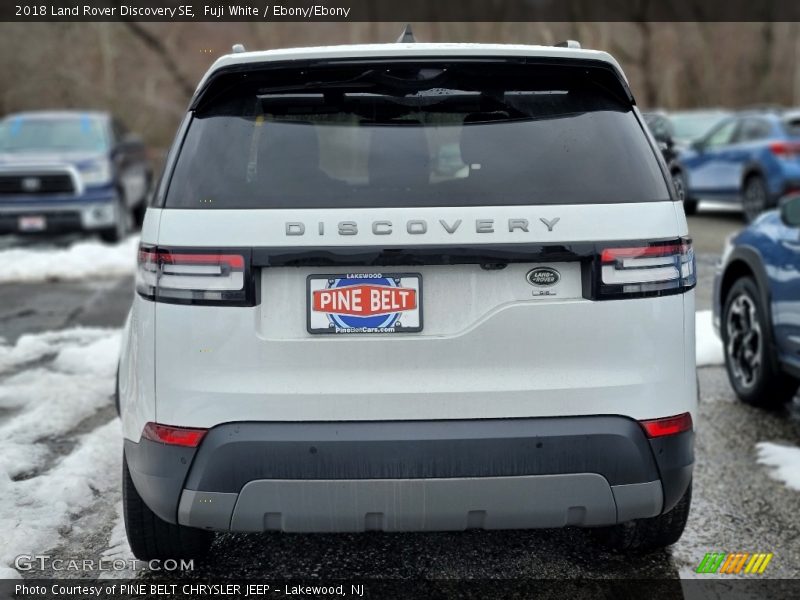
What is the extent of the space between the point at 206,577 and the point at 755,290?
11.6 ft

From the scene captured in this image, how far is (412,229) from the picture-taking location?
109 inches

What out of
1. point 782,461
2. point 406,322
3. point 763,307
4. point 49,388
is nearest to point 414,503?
point 406,322

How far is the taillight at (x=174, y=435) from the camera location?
2.83 metres

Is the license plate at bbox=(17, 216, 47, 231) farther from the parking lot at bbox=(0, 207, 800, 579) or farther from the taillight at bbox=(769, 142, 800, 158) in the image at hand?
the taillight at bbox=(769, 142, 800, 158)

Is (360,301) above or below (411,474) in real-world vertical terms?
above

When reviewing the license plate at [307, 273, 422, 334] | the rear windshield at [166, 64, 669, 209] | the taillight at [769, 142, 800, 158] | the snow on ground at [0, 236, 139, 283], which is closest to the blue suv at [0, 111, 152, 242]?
the snow on ground at [0, 236, 139, 283]

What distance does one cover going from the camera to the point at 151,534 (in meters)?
3.32

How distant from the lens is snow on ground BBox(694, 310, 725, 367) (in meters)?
6.82

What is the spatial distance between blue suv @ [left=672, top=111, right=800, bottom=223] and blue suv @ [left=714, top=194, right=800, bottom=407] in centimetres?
712

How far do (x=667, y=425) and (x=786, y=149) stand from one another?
1208 cm

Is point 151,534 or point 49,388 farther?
point 49,388

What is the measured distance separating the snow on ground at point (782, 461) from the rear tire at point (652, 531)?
1.14 m
